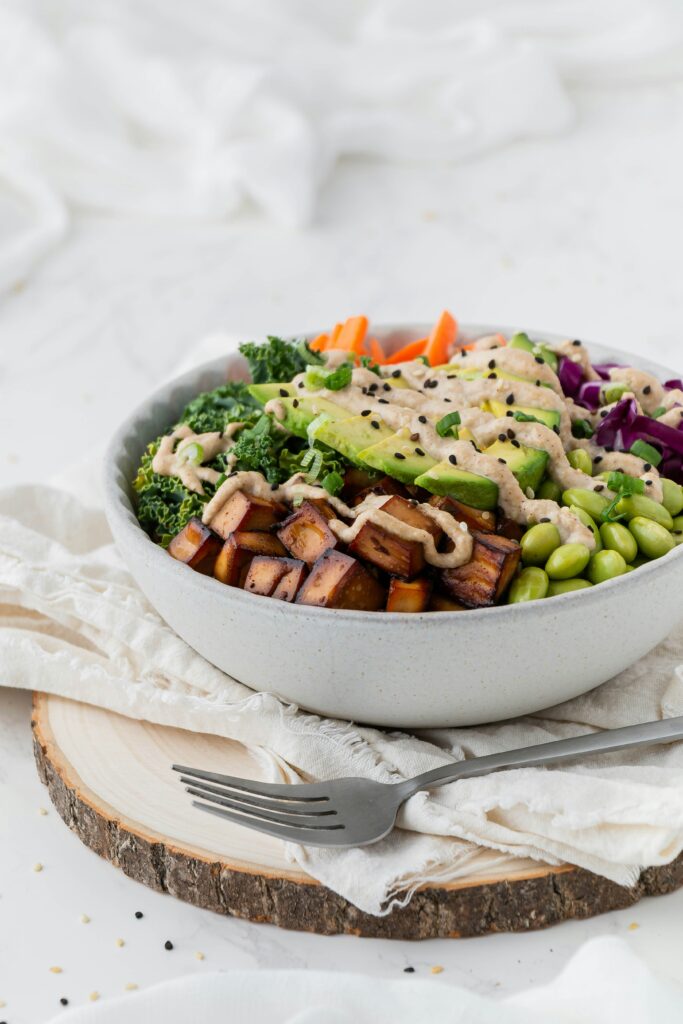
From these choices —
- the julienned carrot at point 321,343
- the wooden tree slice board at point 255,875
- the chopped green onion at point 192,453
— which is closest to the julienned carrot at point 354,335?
the julienned carrot at point 321,343

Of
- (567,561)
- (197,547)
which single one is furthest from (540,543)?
(197,547)

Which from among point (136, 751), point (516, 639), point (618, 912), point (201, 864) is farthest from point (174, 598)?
point (618, 912)

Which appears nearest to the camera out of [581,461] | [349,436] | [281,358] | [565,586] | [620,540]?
[565,586]

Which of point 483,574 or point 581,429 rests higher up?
point 581,429

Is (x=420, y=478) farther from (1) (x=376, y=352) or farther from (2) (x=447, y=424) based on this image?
(1) (x=376, y=352)

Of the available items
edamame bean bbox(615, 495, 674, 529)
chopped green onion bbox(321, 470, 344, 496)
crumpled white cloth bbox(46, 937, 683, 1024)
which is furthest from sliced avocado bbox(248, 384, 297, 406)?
crumpled white cloth bbox(46, 937, 683, 1024)

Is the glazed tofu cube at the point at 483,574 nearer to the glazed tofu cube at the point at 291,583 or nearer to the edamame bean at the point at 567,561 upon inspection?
the edamame bean at the point at 567,561

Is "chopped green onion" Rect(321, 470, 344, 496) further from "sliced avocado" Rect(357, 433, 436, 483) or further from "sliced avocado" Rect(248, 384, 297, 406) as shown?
"sliced avocado" Rect(248, 384, 297, 406)

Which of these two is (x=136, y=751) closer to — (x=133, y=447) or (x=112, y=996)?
(x=112, y=996)
